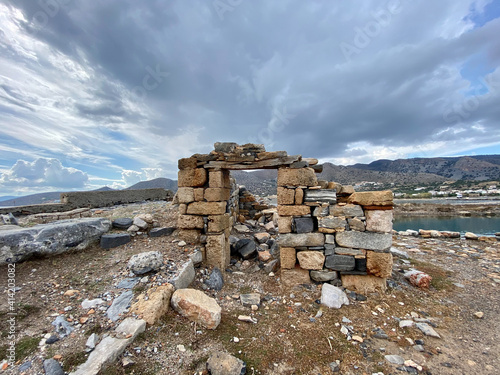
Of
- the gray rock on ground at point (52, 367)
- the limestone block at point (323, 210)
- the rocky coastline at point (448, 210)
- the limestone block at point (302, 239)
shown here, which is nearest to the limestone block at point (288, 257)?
the limestone block at point (302, 239)

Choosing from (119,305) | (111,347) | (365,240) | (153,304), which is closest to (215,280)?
(153,304)

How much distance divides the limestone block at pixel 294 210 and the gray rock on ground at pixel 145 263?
2751mm

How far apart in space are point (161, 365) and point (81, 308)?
5.24ft

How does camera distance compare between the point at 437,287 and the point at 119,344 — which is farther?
the point at 437,287

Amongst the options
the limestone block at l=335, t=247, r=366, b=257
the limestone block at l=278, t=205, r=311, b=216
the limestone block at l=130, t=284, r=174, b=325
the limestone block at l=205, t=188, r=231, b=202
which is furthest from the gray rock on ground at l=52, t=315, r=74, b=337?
the limestone block at l=335, t=247, r=366, b=257

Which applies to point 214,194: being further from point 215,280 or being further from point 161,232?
point 215,280

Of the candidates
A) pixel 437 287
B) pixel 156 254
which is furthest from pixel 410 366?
pixel 156 254

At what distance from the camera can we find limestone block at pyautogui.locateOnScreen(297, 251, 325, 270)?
15.3 feet

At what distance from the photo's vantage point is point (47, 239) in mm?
4020

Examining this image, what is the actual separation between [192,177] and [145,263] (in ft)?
7.36

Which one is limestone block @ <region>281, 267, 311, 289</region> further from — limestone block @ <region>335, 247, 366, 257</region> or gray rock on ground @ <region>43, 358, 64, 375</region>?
gray rock on ground @ <region>43, 358, 64, 375</region>

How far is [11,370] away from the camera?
7.19 ft

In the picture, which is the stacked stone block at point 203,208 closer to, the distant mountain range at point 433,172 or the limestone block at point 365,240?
the limestone block at point 365,240

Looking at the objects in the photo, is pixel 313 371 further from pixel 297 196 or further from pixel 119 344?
pixel 297 196
